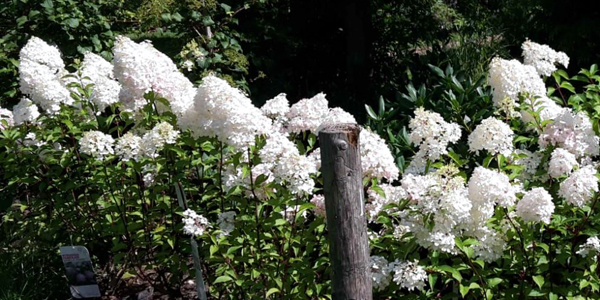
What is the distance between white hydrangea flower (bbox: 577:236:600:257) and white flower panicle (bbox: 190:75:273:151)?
117 cm

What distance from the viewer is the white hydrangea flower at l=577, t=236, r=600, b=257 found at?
227cm

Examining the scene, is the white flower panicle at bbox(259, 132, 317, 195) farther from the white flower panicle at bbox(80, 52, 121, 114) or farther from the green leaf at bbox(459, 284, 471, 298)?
the white flower panicle at bbox(80, 52, 121, 114)

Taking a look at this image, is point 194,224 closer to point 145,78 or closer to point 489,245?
point 145,78

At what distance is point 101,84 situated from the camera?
2.94 meters

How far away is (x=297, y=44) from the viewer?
646 cm

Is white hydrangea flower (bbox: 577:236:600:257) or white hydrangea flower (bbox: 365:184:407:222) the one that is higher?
white hydrangea flower (bbox: 365:184:407:222)

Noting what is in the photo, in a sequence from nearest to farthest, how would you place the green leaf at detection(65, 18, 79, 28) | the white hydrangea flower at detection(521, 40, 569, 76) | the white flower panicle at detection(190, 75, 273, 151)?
the white flower panicle at detection(190, 75, 273, 151) → the white hydrangea flower at detection(521, 40, 569, 76) → the green leaf at detection(65, 18, 79, 28)

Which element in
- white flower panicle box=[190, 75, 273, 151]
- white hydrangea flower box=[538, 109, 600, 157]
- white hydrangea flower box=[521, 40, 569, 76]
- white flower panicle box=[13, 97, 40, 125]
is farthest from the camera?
white flower panicle box=[13, 97, 40, 125]

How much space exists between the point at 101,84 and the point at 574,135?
6.38 ft

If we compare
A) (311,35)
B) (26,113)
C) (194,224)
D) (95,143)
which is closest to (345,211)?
(194,224)

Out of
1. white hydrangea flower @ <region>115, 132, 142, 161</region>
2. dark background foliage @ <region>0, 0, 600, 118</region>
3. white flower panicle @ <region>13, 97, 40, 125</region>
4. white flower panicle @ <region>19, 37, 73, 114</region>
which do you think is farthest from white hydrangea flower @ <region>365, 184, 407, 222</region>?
dark background foliage @ <region>0, 0, 600, 118</region>

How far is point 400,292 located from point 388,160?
0.57 metres

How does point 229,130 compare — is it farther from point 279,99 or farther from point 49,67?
point 49,67

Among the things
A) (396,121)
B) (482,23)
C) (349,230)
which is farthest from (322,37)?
(349,230)
